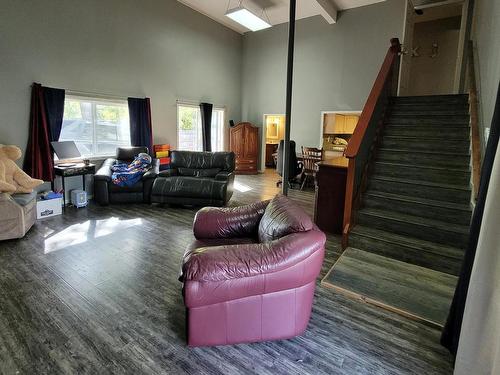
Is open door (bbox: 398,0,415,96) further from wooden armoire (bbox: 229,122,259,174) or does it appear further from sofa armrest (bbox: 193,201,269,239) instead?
sofa armrest (bbox: 193,201,269,239)

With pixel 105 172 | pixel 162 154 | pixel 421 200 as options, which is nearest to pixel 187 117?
pixel 162 154

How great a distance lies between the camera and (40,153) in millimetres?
4727

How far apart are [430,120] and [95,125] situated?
5.80 meters

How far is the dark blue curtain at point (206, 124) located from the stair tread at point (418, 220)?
540 centimetres

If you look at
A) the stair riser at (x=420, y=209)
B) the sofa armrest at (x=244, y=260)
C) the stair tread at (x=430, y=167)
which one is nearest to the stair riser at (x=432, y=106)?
the stair tread at (x=430, y=167)

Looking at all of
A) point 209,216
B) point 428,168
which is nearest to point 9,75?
point 209,216

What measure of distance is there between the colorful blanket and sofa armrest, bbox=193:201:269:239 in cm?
302

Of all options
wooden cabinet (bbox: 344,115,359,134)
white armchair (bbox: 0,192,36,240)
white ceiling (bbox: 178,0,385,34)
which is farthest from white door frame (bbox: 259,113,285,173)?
Result: white armchair (bbox: 0,192,36,240)

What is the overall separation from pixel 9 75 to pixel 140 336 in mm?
4573

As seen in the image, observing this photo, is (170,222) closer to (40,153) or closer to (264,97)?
(40,153)

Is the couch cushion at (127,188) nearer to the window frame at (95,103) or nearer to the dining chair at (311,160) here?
the window frame at (95,103)

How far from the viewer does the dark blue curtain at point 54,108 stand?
187 inches

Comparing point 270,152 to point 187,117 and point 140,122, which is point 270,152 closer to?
point 187,117


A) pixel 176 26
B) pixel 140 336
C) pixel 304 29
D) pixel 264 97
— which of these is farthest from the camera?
pixel 264 97
